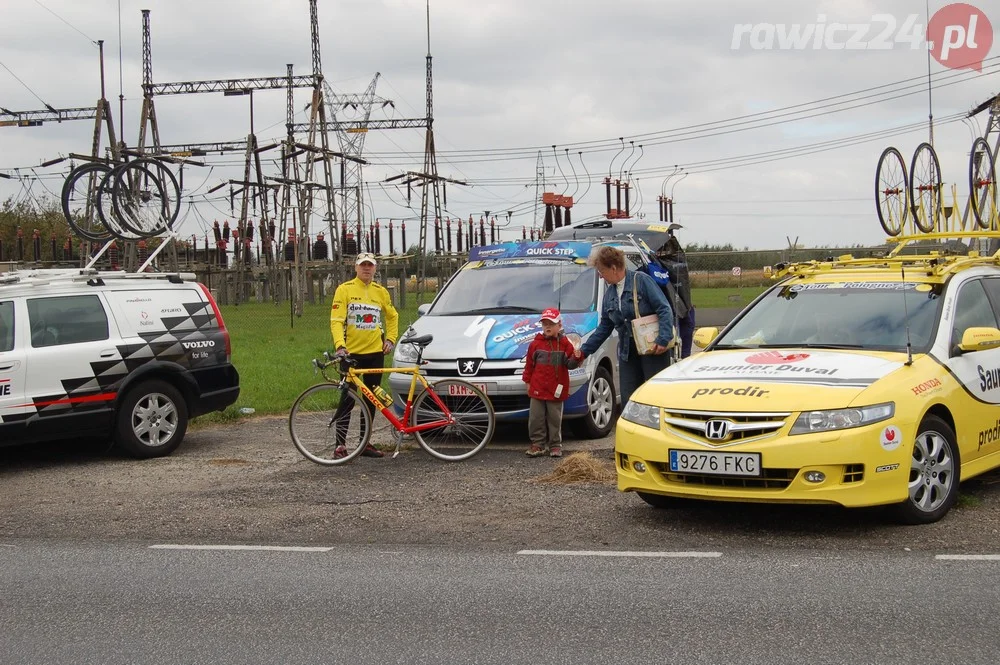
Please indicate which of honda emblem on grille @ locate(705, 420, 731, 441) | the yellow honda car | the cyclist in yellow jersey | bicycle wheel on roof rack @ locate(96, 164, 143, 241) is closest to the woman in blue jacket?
the yellow honda car

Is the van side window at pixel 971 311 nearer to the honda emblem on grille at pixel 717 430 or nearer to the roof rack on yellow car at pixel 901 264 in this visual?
the roof rack on yellow car at pixel 901 264

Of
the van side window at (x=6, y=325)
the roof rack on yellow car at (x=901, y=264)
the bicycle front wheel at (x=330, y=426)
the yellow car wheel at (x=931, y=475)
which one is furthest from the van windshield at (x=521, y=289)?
the yellow car wheel at (x=931, y=475)

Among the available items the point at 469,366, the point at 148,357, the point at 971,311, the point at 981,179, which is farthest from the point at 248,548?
the point at 981,179

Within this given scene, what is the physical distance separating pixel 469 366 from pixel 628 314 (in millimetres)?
1715

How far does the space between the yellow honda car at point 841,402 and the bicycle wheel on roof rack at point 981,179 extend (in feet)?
35.2

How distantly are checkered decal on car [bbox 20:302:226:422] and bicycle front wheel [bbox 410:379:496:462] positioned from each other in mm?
2654

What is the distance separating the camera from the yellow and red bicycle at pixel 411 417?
1005 cm

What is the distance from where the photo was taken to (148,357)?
35.8 feet

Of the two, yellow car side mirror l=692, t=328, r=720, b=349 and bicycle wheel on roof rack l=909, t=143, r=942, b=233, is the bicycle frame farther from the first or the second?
bicycle wheel on roof rack l=909, t=143, r=942, b=233

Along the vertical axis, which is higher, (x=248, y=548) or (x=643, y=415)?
(x=643, y=415)

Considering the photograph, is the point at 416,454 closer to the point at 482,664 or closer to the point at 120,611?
the point at 120,611

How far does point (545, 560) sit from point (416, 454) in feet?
14.2

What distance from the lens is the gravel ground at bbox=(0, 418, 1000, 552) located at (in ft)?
22.3

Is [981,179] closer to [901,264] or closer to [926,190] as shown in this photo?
[926,190]
